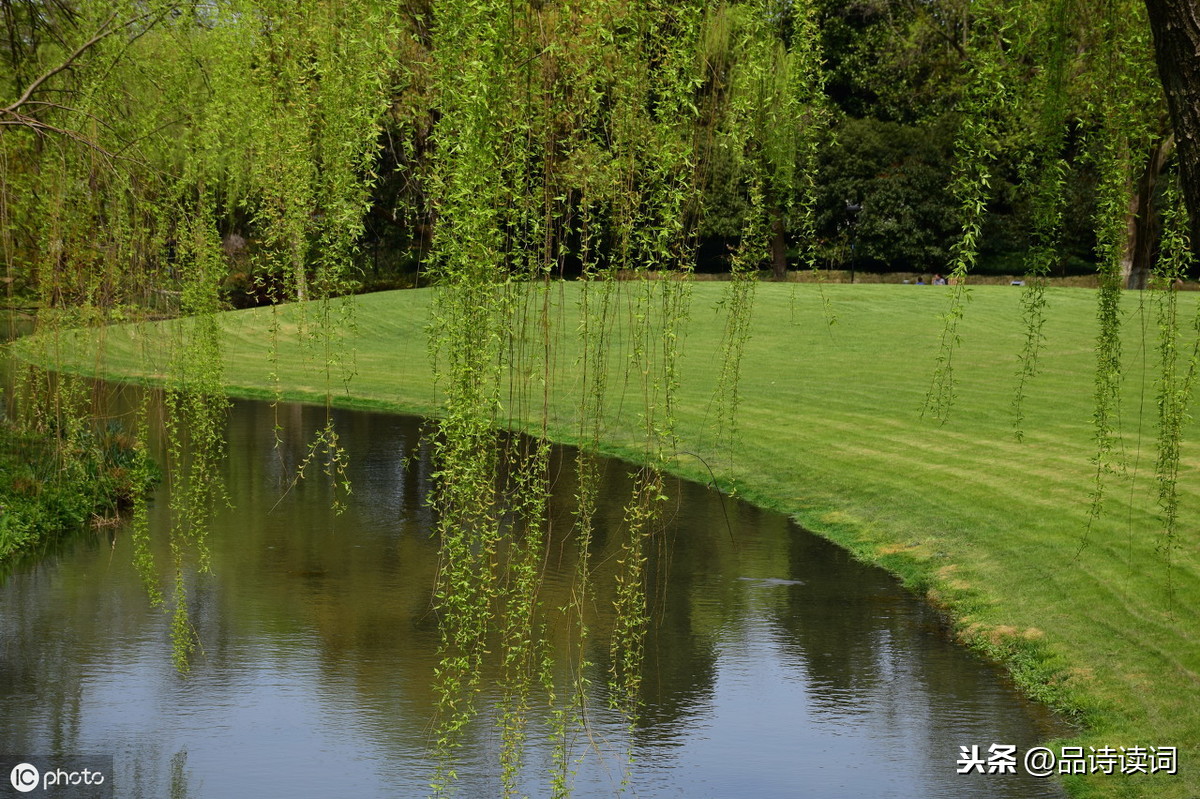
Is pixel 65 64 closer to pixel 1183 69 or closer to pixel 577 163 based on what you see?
pixel 577 163

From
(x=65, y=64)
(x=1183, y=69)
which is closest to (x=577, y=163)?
(x=1183, y=69)

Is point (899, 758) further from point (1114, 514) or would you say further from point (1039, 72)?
point (1114, 514)

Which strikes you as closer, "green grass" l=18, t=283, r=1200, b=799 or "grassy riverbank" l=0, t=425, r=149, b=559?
"green grass" l=18, t=283, r=1200, b=799

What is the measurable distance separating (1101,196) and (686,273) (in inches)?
82.2

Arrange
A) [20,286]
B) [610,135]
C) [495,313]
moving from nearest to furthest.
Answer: [495,313], [610,135], [20,286]

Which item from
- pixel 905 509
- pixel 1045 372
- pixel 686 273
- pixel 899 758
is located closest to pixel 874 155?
pixel 1045 372

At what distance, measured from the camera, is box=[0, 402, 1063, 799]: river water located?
7.82 meters

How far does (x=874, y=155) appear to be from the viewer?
39.2 meters
